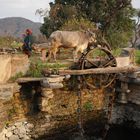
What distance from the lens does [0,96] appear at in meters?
12.4

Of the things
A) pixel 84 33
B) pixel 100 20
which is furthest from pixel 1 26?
pixel 84 33

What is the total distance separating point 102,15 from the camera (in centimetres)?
2688

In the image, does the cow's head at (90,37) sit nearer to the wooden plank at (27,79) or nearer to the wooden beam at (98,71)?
the wooden beam at (98,71)

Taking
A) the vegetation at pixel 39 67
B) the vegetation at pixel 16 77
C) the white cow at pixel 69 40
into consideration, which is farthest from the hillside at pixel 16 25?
the vegetation at pixel 16 77

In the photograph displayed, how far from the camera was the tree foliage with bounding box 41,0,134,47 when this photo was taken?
26038 mm

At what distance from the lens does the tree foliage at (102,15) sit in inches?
1025

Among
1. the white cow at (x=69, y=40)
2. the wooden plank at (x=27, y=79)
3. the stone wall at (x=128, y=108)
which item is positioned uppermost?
the white cow at (x=69, y=40)

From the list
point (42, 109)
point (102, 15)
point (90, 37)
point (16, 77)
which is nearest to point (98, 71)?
point (42, 109)

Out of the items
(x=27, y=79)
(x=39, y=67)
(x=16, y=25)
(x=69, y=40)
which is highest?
(x=16, y=25)

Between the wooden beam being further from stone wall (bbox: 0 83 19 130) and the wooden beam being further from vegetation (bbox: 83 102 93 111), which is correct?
vegetation (bbox: 83 102 93 111)

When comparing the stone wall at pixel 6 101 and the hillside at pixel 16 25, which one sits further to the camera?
the hillside at pixel 16 25

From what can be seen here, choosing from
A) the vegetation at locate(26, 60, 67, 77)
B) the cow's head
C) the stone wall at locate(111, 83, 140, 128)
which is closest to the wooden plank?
the vegetation at locate(26, 60, 67, 77)

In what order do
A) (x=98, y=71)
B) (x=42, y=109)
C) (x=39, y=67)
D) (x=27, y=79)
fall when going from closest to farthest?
(x=27, y=79) → (x=42, y=109) → (x=98, y=71) → (x=39, y=67)

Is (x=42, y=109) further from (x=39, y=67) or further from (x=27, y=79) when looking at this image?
(x=39, y=67)
